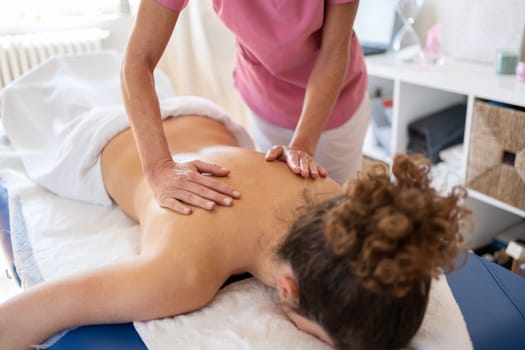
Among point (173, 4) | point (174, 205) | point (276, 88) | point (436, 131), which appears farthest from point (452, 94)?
point (174, 205)

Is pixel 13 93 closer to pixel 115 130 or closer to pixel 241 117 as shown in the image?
pixel 115 130

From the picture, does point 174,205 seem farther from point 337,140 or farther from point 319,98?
point 337,140

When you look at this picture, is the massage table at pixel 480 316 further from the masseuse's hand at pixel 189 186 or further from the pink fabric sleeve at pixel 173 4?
the pink fabric sleeve at pixel 173 4

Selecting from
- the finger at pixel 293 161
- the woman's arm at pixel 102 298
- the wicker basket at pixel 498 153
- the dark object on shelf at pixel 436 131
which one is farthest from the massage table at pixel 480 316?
the dark object on shelf at pixel 436 131

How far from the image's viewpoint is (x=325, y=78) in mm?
1402

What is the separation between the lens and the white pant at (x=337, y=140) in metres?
1.64

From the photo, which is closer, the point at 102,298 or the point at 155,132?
the point at 102,298

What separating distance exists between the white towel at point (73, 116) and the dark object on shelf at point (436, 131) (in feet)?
2.91

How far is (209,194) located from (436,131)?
55.6 inches

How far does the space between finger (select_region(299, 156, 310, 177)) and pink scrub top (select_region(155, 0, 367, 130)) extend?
356mm

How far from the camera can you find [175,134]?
1.50 meters

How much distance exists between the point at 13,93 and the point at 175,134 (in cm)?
78

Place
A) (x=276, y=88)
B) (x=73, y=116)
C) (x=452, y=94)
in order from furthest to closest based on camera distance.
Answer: (x=452, y=94)
(x=73, y=116)
(x=276, y=88)

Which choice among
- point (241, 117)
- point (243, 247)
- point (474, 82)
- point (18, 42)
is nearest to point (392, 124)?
point (474, 82)
